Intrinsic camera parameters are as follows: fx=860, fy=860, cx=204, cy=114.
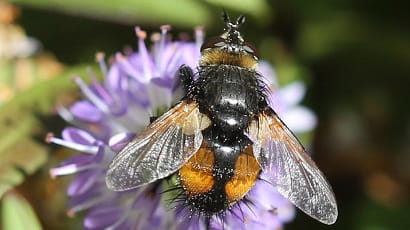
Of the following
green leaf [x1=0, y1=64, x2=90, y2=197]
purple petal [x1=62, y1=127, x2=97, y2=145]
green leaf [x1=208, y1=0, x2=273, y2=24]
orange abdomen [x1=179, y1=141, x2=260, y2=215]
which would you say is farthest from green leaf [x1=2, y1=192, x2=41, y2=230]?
green leaf [x1=208, y1=0, x2=273, y2=24]

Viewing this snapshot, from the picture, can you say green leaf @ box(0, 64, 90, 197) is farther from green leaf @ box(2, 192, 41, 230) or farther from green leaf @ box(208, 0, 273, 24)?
green leaf @ box(208, 0, 273, 24)

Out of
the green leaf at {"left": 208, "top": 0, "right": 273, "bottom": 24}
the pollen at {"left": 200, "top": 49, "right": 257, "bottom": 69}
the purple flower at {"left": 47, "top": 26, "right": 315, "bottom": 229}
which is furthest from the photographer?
the green leaf at {"left": 208, "top": 0, "right": 273, "bottom": 24}

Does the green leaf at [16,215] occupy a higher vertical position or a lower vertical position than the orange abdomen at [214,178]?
lower

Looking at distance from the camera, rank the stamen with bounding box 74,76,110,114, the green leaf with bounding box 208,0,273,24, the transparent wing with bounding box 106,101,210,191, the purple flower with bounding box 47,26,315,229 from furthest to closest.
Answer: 1. the green leaf with bounding box 208,0,273,24
2. the stamen with bounding box 74,76,110,114
3. the purple flower with bounding box 47,26,315,229
4. the transparent wing with bounding box 106,101,210,191

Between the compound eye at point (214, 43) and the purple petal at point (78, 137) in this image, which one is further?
the purple petal at point (78, 137)

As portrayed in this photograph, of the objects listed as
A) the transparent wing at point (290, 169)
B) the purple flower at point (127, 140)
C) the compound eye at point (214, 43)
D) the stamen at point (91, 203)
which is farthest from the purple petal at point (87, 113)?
the transparent wing at point (290, 169)

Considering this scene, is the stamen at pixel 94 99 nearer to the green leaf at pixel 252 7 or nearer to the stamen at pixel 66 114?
the stamen at pixel 66 114
